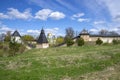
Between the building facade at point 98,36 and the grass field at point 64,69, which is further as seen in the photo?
the building facade at point 98,36

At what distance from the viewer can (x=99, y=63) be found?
50.5 ft

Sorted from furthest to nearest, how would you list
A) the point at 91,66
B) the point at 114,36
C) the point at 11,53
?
the point at 114,36
the point at 11,53
the point at 91,66

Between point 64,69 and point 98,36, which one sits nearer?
point 64,69

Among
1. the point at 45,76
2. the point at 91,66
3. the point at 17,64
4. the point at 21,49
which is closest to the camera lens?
the point at 45,76

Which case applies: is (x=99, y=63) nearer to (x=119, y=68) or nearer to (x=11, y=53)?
(x=119, y=68)

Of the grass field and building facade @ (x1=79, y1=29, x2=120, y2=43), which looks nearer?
the grass field

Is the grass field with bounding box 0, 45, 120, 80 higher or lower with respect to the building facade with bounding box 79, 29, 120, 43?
lower

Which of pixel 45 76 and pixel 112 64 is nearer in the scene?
pixel 45 76

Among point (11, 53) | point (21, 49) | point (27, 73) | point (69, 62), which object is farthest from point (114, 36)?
point (27, 73)

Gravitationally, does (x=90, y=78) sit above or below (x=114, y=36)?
below

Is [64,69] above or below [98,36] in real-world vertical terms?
below

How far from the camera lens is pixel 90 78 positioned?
11375mm

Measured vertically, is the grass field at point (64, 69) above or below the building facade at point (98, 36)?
below

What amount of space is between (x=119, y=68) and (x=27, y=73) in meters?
7.20
